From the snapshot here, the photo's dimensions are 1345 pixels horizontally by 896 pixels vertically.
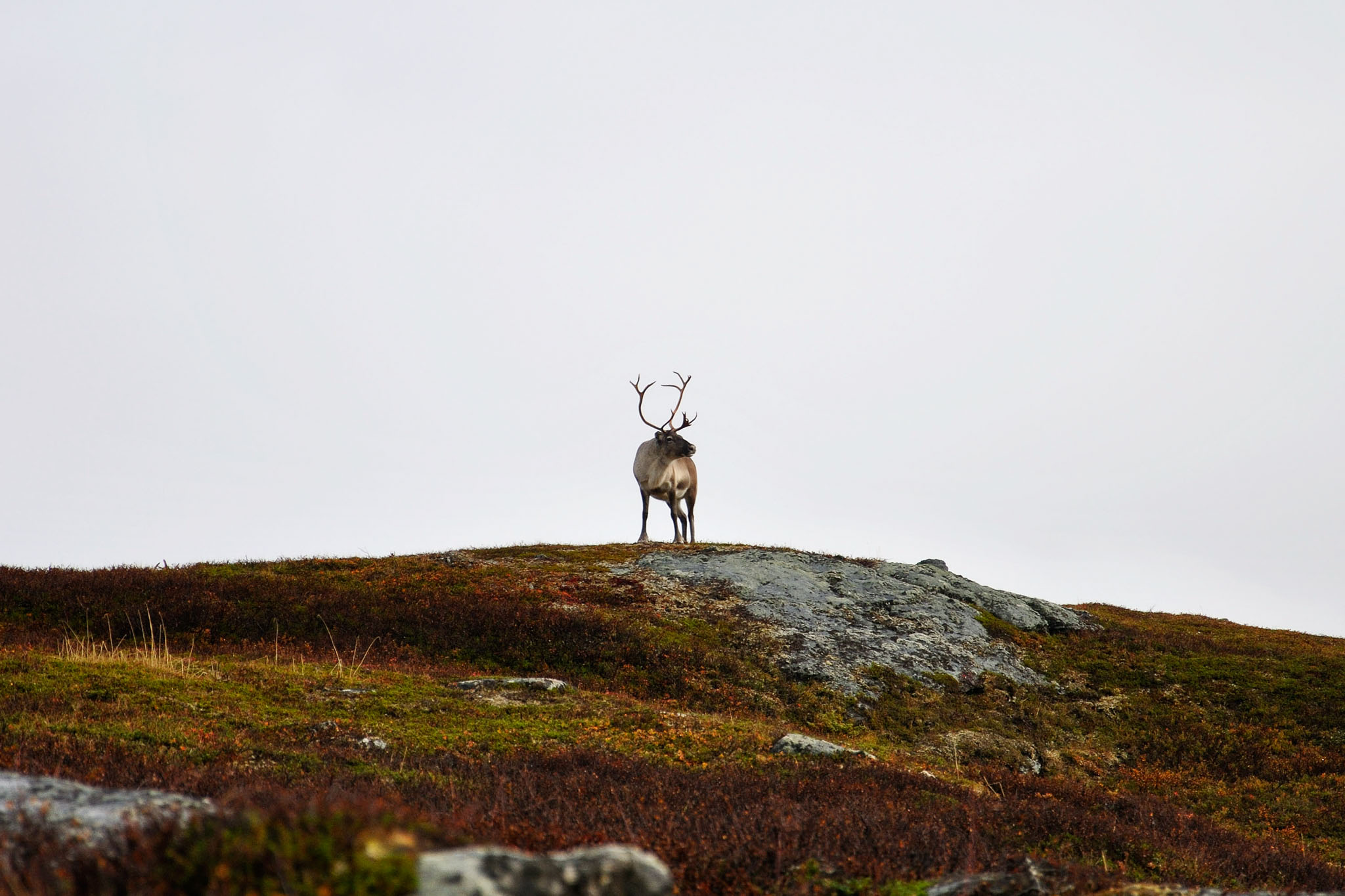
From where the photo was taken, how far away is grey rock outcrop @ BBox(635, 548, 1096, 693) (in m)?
21.4

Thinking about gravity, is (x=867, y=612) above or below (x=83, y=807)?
below

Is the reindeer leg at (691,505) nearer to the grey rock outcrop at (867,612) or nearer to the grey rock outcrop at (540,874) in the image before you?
the grey rock outcrop at (867,612)

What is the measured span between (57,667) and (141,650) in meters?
3.00

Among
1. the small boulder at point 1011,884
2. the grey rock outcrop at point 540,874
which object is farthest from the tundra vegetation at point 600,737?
the small boulder at point 1011,884

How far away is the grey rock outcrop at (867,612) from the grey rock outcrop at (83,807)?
16719mm

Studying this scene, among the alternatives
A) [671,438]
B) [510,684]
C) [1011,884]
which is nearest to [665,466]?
[671,438]

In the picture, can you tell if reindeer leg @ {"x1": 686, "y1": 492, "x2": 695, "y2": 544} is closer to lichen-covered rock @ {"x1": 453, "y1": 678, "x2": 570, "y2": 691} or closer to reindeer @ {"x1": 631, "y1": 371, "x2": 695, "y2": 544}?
reindeer @ {"x1": 631, "y1": 371, "x2": 695, "y2": 544}

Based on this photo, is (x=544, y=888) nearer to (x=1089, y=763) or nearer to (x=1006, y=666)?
(x=1089, y=763)

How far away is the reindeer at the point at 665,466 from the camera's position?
3372 cm

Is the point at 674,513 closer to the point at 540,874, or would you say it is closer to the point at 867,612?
the point at 867,612

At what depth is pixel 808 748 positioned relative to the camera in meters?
12.3

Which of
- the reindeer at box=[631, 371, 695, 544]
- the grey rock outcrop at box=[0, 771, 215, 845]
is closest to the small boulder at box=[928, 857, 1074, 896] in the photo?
the grey rock outcrop at box=[0, 771, 215, 845]

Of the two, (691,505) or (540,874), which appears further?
(691,505)

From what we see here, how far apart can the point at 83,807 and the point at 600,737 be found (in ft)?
28.2
